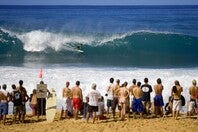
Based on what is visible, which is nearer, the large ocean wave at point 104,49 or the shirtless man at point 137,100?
the shirtless man at point 137,100

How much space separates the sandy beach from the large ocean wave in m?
13.2

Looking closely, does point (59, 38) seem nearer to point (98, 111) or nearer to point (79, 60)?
point (79, 60)

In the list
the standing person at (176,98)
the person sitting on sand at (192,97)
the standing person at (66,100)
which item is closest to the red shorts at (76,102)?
the standing person at (66,100)

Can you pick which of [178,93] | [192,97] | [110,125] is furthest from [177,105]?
[110,125]

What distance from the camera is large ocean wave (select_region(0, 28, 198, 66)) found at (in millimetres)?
26109

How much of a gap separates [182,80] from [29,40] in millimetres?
19614

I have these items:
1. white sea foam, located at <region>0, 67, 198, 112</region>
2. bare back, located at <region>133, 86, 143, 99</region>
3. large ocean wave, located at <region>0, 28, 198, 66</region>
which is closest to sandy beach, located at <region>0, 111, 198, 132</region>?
bare back, located at <region>133, 86, 143, 99</region>

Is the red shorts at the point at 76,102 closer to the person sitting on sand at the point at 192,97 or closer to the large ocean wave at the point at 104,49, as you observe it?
the person sitting on sand at the point at 192,97

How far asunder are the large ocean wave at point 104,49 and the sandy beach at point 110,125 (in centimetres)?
1322

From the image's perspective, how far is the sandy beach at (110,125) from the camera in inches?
409

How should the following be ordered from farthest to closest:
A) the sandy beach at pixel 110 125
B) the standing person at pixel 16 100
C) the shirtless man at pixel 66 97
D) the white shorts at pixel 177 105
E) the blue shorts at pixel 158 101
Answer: the blue shorts at pixel 158 101 → the shirtless man at pixel 66 97 → the white shorts at pixel 177 105 → the standing person at pixel 16 100 → the sandy beach at pixel 110 125

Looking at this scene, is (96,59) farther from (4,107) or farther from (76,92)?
(4,107)

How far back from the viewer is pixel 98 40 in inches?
1391

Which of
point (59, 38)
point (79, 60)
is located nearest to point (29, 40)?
point (59, 38)
